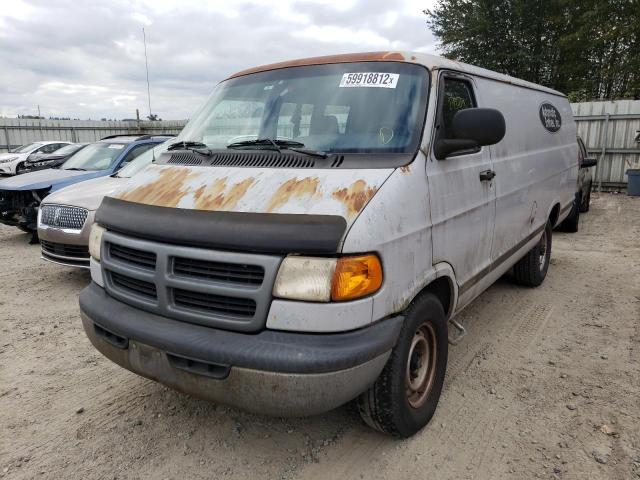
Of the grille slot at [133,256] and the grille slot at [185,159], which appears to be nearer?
the grille slot at [133,256]

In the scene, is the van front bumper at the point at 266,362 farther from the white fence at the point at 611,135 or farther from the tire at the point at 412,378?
the white fence at the point at 611,135

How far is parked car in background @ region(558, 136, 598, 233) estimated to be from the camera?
8.65 metres

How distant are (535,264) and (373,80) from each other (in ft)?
11.3

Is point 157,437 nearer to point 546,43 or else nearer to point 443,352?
point 443,352

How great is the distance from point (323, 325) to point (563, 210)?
522cm

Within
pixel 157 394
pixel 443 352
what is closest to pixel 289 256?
pixel 443 352

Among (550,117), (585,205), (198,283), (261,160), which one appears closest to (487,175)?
(261,160)

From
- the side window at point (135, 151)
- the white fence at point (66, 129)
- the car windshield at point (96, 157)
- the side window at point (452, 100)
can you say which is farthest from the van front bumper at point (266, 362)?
the white fence at point (66, 129)

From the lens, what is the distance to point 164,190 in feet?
9.25

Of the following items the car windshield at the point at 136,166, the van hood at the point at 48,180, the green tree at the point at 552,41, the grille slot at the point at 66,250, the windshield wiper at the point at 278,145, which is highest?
the green tree at the point at 552,41

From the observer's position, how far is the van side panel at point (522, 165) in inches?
150

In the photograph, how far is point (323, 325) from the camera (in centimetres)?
217

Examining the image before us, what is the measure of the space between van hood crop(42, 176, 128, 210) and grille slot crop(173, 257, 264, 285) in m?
3.56

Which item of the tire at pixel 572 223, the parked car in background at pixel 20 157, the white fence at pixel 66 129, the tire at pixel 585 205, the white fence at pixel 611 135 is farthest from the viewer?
the white fence at pixel 66 129
